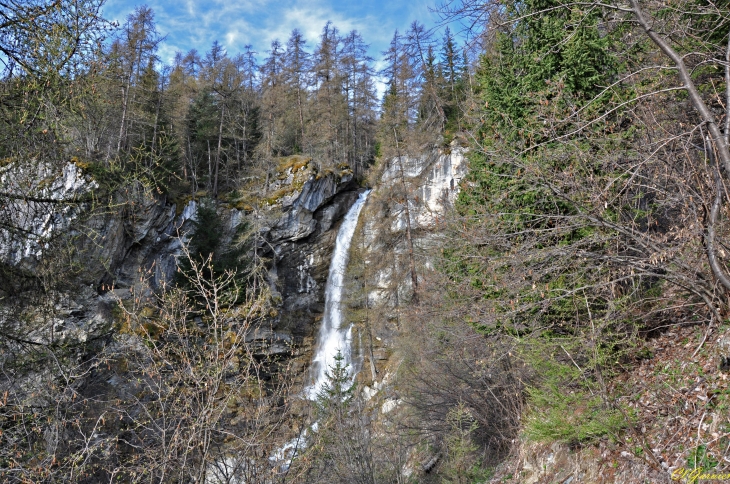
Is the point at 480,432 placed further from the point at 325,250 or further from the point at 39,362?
the point at 325,250

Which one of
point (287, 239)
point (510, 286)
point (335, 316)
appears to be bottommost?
point (335, 316)

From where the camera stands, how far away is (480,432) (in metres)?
8.61

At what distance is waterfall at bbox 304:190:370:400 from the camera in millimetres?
20302

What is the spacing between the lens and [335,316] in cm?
2175

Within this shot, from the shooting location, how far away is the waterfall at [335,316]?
20.3 meters

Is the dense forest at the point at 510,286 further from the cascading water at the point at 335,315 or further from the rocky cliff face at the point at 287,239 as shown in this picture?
the rocky cliff face at the point at 287,239

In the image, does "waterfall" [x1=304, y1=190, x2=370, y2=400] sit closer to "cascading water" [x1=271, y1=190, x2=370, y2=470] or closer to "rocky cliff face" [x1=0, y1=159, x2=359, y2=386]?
"cascading water" [x1=271, y1=190, x2=370, y2=470]

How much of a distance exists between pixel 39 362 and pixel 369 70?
3077 cm

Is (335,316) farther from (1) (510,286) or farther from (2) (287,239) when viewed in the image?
(1) (510,286)

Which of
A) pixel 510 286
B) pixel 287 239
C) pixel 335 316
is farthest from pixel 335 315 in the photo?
pixel 510 286

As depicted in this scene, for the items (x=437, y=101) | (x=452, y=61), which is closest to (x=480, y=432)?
(x=437, y=101)

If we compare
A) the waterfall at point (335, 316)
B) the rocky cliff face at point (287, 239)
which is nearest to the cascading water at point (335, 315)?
the waterfall at point (335, 316)

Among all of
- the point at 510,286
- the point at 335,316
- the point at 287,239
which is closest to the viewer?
the point at 510,286

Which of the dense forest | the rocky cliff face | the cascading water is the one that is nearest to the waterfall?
the cascading water
